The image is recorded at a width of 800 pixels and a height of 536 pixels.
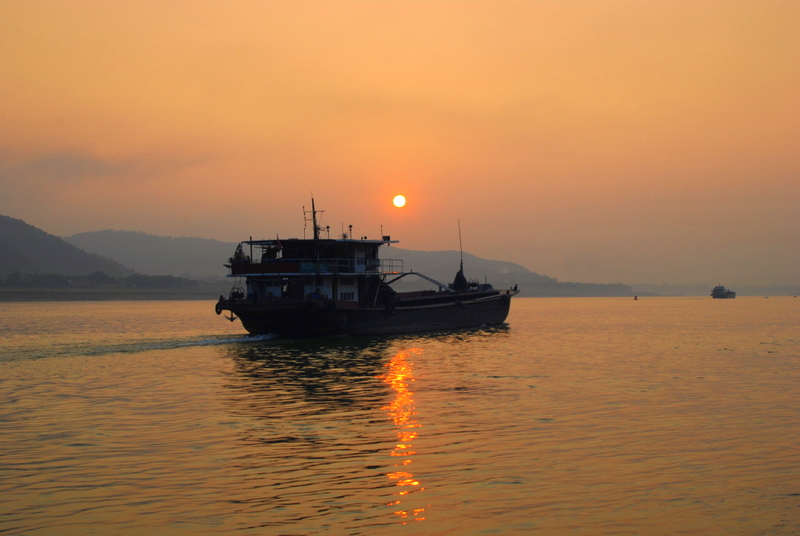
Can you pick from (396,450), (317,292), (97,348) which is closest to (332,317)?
(317,292)

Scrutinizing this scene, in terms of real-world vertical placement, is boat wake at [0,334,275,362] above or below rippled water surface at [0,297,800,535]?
above

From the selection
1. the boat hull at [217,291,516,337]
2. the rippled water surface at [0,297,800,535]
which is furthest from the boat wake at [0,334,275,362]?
the rippled water surface at [0,297,800,535]

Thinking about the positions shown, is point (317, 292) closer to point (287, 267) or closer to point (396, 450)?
point (287, 267)

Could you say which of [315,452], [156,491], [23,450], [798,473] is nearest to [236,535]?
[156,491]

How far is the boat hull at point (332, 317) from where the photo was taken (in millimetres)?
52094

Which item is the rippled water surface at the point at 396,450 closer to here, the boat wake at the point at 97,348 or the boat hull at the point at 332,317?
the boat wake at the point at 97,348

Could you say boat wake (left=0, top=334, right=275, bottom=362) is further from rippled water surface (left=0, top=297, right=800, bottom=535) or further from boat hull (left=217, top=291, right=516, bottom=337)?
rippled water surface (left=0, top=297, right=800, bottom=535)

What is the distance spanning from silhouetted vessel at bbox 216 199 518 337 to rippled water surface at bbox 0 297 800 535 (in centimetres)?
1334

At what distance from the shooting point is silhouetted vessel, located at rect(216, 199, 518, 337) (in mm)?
52625

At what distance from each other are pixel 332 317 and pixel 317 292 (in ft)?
9.17

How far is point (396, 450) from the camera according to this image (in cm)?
1864

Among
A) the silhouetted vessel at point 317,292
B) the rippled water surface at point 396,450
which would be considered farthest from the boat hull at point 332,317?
the rippled water surface at point 396,450

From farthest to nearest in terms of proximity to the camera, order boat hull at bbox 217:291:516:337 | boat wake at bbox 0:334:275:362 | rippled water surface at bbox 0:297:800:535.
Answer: boat hull at bbox 217:291:516:337
boat wake at bbox 0:334:275:362
rippled water surface at bbox 0:297:800:535

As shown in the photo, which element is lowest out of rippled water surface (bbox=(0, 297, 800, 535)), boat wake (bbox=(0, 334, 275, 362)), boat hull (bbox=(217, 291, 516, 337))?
rippled water surface (bbox=(0, 297, 800, 535))
